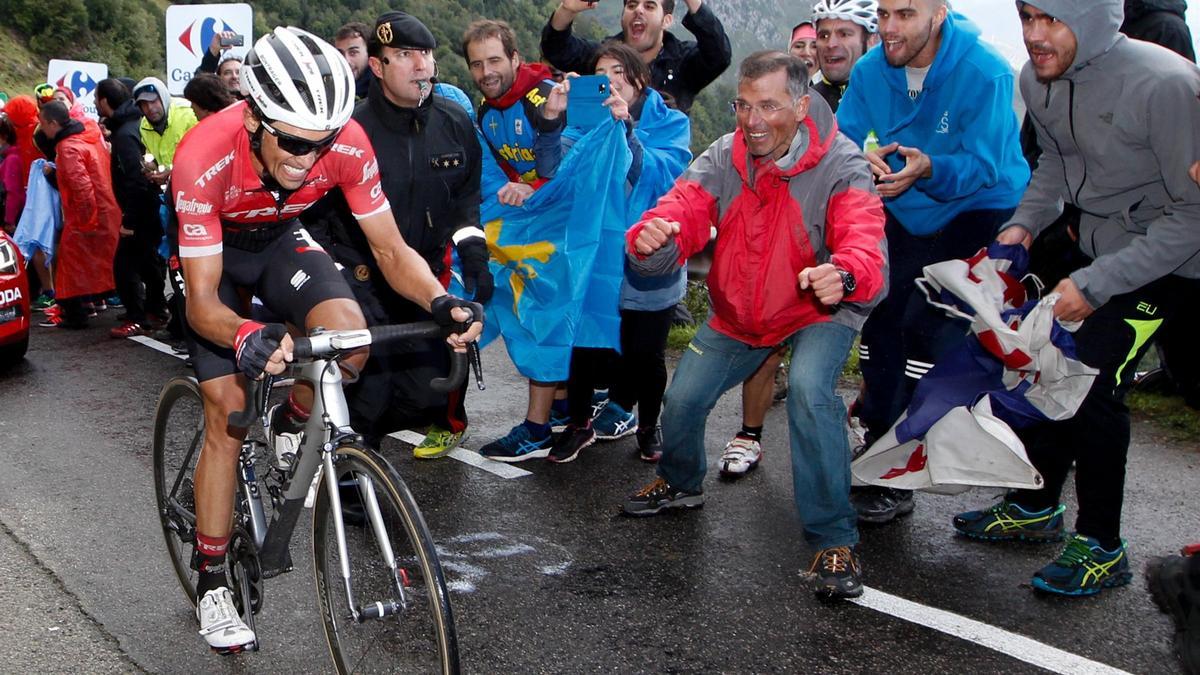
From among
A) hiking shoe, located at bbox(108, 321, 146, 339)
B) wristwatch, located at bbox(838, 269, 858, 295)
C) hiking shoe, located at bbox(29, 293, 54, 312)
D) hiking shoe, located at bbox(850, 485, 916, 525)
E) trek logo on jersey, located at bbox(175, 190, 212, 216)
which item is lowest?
hiking shoe, located at bbox(29, 293, 54, 312)

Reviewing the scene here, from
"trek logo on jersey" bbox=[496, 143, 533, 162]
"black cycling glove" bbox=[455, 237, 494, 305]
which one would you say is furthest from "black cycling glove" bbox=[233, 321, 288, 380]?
"trek logo on jersey" bbox=[496, 143, 533, 162]

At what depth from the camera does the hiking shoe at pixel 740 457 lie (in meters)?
5.64

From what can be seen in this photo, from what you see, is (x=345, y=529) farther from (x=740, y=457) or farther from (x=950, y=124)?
(x=950, y=124)

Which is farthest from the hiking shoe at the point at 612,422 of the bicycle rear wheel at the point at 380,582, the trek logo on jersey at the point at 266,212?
the bicycle rear wheel at the point at 380,582

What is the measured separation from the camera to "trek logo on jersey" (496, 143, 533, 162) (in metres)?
5.77

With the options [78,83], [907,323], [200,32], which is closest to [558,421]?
[907,323]

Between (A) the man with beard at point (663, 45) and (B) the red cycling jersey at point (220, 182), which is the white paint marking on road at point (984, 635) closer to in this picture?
(B) the red cycling jersey at point (220, 182)

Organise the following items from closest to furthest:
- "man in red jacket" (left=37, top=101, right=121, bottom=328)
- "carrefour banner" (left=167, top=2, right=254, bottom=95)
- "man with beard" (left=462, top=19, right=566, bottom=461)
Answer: "man with beard" (left=462, top=19, right=566, bottom=461) → "man in red jacket" (left=37, top=101, right=121, bottom=328) → "carrefour banner" (left=167, top=2, right=254, bottom=95)

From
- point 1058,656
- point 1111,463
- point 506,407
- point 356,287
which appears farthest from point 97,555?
point 1111,463

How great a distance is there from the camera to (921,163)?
474 centimetres

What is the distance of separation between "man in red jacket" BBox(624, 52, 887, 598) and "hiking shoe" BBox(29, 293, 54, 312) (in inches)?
337

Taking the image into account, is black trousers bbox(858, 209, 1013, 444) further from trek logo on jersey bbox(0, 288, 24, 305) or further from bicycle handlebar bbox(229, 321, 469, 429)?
trek logo on jersey bbox(0, 288, 24, 305)

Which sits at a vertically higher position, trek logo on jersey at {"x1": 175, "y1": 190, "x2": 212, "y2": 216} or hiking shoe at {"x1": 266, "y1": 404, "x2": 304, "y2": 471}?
trek logo on jersey at {"x1": 175, "y1": 190, "x2": 212, "y2": 216}

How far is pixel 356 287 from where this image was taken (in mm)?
5148
